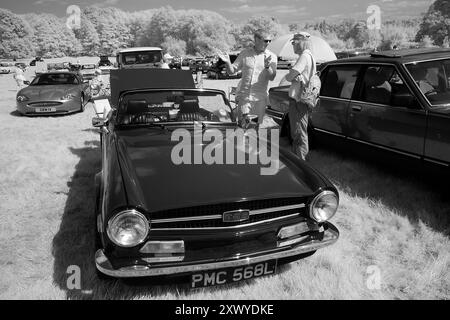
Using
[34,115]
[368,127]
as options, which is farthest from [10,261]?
[34,115]

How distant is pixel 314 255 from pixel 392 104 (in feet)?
7.44

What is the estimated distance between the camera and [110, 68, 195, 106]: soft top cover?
269 inches

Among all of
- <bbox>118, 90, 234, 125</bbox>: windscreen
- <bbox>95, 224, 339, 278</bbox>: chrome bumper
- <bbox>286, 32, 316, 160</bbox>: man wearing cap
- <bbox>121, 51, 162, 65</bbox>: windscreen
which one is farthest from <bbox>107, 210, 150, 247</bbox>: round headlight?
<bbox>121, 51, 162, 65</bbox>: windscreen

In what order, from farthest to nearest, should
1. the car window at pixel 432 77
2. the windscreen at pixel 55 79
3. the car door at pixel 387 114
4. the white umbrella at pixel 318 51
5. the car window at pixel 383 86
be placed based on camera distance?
the white umbrella at pixel 318 51, the windscreen at pixel 55 79, the car window at pixel 383 86, the car window at pixel 432 77, the car door at pixel 387 114

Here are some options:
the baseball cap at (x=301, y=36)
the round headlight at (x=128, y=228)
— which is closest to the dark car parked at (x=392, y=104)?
the baseball cap at (x=301, y=36)

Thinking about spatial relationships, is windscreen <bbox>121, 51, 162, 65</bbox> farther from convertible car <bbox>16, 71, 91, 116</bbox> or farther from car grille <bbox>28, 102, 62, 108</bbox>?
car grille <bbox>28, 102, 62, 108</bbox>

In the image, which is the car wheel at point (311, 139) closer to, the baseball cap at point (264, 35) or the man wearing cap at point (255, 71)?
the man wearing cap at point (255, 71)

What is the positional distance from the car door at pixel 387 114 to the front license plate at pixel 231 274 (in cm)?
249

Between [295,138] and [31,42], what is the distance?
104 meters

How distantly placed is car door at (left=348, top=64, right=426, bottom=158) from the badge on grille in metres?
2.56

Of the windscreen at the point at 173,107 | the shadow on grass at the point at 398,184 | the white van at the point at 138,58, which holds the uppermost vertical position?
the white van at the point at 138,58

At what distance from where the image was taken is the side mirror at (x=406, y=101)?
4047 mm

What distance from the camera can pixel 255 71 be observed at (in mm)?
4801

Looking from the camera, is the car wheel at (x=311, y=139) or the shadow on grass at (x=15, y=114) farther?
the shadow on grass at (x=15, y=114)
